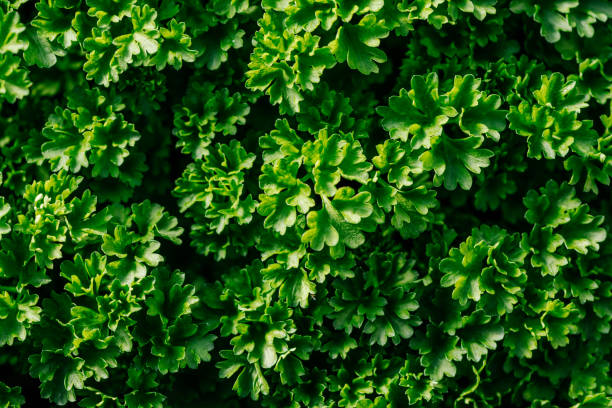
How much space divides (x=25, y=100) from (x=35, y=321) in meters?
1.14

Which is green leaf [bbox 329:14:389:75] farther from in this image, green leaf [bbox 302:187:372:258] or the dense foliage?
green leaf [bbox 302:187:372:258]

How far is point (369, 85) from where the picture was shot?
3.14 meters

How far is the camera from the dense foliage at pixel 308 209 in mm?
2744

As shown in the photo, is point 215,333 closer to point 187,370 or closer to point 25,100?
point 187,370

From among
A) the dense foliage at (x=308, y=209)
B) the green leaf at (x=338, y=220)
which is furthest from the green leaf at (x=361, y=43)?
the green leaf at (x=338, y=220)

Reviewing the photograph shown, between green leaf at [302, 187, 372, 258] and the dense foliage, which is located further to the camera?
the dense foliage

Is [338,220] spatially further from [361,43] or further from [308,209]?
[361,43]

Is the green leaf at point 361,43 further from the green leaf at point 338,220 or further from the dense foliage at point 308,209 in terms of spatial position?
the green leaf at point 338,220

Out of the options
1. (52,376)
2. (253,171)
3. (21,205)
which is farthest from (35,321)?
(253,171)

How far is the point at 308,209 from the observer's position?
2662 millimetres

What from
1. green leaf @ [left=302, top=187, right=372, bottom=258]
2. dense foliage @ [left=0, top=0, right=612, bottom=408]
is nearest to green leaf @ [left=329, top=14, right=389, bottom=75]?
dense foliage @ [left=0, top=0, right=612, bottom=408]

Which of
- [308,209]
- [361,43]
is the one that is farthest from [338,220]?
[361,43]

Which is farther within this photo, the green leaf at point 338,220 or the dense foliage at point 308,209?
the dense foliage at point 308,209

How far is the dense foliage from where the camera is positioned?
274 cm
